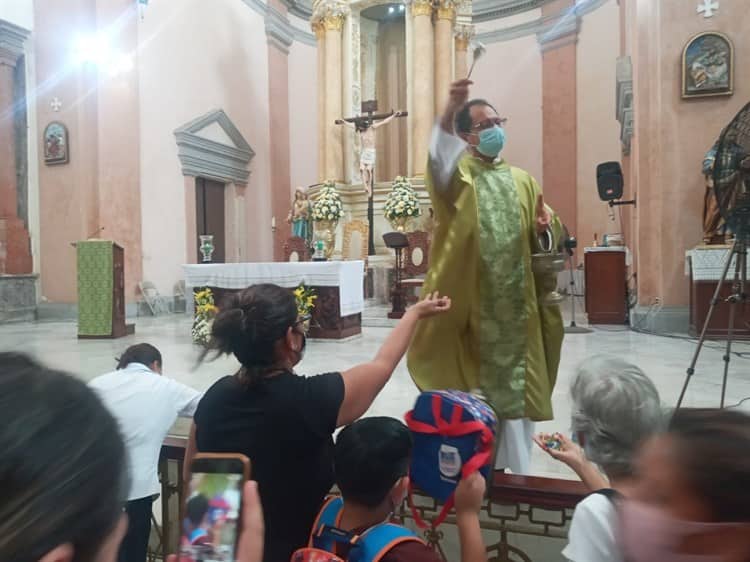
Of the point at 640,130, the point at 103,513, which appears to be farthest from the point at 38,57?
the point at 103,513

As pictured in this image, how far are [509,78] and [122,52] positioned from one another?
9368mm

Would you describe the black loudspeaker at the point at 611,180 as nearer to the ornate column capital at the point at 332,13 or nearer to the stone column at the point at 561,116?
the stone column at the point at 561,116

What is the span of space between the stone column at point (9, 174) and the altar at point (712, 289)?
1067cm

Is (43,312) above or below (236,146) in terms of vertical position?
below

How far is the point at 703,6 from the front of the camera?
6.92 m

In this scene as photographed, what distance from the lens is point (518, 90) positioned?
50.4ft

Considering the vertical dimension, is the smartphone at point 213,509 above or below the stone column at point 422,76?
below

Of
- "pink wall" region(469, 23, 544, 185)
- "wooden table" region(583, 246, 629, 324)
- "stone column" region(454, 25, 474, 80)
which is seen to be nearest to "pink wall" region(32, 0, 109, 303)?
"stone column" region(454, 25, 474, 80)

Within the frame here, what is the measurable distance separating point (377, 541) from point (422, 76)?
12.3 meters

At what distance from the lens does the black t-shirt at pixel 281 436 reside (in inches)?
55.1

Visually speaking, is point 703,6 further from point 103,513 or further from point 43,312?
point 43,312

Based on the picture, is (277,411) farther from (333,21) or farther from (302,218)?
(333,21)

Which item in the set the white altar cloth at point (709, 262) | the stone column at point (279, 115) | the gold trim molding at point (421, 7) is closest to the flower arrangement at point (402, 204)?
the gold trim molding at point (421, 7)

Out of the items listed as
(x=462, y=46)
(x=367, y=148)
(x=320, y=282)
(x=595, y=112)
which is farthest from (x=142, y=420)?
(x=595, y=112)
